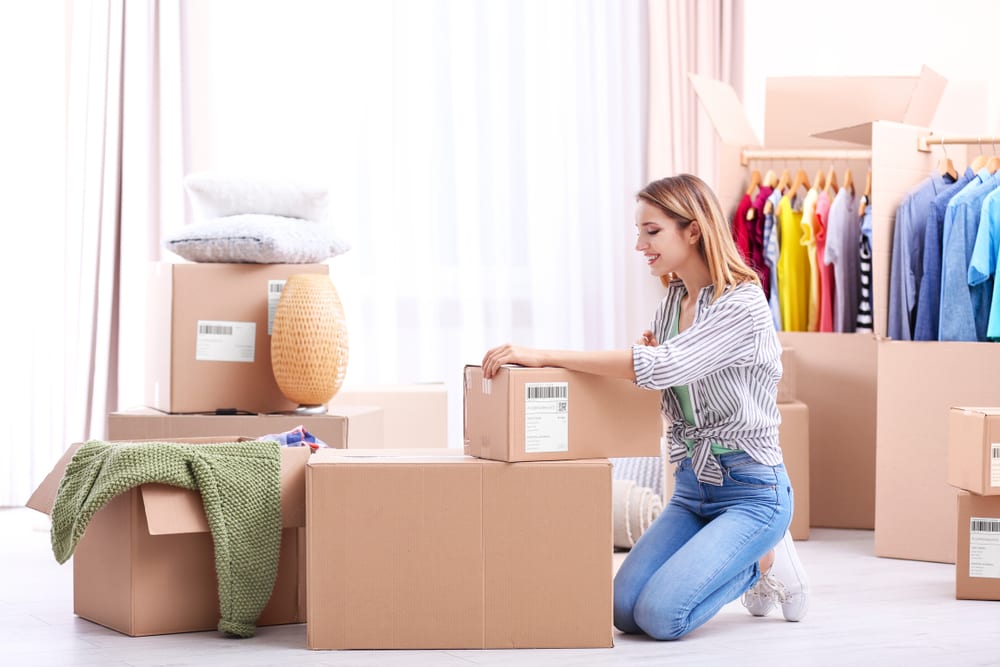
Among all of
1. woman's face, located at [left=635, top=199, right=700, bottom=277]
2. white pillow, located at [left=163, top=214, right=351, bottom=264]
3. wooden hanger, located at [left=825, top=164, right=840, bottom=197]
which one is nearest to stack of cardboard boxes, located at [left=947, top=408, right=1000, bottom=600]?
woman's face, located at [left=635, top=199, right=700, bottom=277]

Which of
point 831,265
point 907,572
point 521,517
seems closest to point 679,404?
point 521,517

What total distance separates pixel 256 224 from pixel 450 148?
1.63m

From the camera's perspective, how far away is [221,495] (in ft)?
7.16

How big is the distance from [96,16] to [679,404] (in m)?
2.49

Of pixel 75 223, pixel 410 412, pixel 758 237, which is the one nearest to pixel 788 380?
pixel 758 237

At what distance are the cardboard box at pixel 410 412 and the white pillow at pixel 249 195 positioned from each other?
1.77 feet

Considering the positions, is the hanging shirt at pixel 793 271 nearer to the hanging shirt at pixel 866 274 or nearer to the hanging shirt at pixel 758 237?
the hanging shirt at pixel 758 237

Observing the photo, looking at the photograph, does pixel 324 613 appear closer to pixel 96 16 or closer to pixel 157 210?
pixel 157 210

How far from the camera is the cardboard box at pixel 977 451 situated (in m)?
2.64

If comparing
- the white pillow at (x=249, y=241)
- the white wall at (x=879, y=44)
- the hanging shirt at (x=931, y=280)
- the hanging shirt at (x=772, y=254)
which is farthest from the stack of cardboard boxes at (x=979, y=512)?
the white wall at (x=879, y=44)

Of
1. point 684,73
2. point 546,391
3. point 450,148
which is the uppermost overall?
point 684,73

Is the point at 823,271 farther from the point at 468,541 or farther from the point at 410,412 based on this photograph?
the point at 468,541

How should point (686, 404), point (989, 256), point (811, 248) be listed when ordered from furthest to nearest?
point (811, 248) < point (989, 256) < point (686, 404)

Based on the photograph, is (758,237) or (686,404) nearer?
(686,404)
